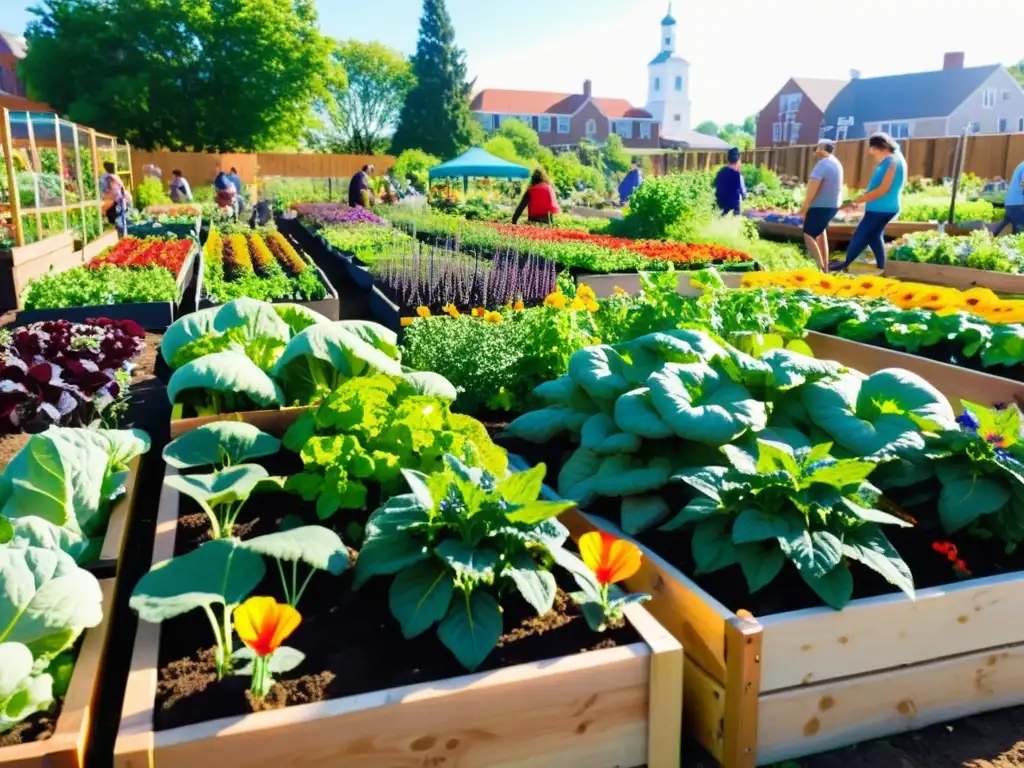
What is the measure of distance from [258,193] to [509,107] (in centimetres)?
4220

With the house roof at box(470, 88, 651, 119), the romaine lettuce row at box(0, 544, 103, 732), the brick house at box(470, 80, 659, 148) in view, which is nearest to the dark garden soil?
the romaine lettuce row at box(0, 544, 103, 732)

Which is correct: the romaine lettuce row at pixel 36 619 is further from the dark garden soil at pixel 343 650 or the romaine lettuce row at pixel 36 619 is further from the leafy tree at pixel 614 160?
the leafy tree at pixel 614 160

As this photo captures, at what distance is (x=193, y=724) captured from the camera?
5.30 ft

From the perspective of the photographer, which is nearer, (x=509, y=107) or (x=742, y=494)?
(x=742, y=494)

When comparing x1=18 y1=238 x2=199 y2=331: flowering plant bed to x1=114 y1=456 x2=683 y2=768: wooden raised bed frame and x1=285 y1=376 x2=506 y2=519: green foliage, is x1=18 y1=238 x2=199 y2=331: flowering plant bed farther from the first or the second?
x1=114 y1=456 x2=683 y2=768: wooden raised bed frame

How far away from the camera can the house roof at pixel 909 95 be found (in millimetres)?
48406

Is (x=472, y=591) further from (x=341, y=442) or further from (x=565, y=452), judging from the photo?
(x=565, y=452)

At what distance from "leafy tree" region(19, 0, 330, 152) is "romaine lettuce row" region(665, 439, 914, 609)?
40734mm

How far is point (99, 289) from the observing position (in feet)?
23.2

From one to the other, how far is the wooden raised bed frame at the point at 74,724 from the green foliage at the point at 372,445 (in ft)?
2.13

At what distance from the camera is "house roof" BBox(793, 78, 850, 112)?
5769 cm

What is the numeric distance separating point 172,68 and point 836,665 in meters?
42.1

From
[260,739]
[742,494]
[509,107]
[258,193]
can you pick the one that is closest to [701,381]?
[742,494]

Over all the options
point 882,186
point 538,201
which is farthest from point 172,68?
point 882,186
